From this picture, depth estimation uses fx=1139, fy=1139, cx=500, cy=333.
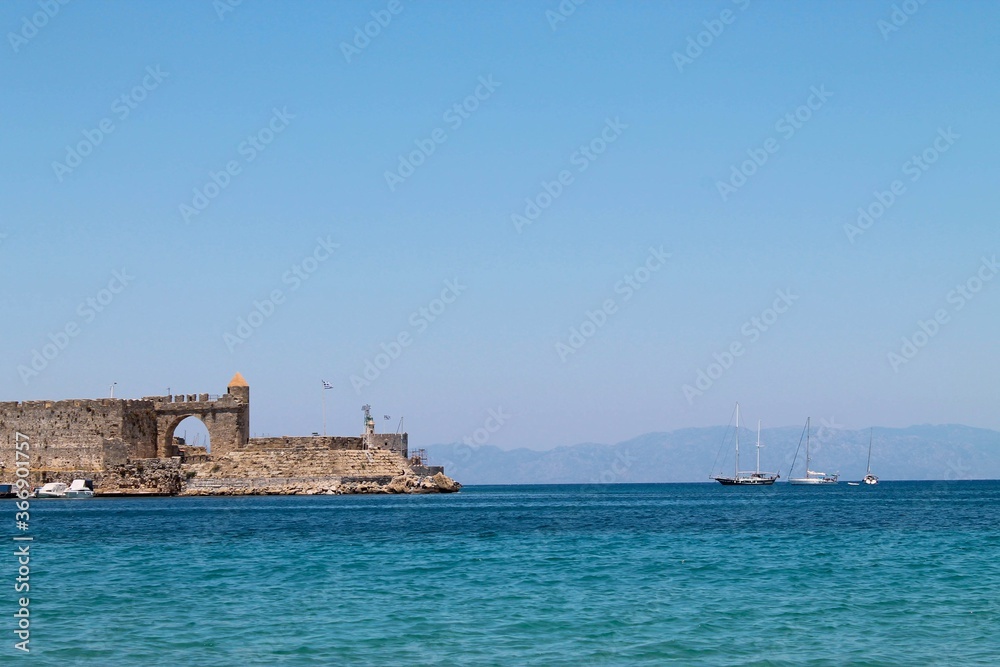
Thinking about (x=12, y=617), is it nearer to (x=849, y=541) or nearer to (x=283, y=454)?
(x=849, y=541)

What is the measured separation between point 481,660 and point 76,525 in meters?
24.7

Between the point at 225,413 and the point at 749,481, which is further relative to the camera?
the point at 749,481

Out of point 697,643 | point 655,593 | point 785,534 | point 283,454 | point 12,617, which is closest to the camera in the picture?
point 697,643

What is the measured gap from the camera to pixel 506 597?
1697 cm

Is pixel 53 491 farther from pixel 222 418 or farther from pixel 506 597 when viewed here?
pixel 506 597

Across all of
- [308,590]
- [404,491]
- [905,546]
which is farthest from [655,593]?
[404,491]

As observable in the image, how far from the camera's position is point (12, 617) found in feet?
49.3

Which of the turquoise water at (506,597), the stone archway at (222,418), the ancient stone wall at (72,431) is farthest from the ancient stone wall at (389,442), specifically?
the turquoise water at (506,597)

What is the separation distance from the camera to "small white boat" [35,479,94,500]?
53125 millimetres

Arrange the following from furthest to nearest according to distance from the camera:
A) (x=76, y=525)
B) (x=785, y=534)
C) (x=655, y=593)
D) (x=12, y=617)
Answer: (x=76, y=525) → (x=785, y=534) → (x=655, y=593) → (x=12, y=617)

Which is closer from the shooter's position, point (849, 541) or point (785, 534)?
point (849, 541)

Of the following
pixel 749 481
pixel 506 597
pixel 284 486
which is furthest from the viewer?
pixel 749 481

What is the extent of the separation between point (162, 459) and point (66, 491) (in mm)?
4609

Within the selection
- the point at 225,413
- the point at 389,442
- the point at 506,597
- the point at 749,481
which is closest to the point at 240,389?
the point at 225,413
